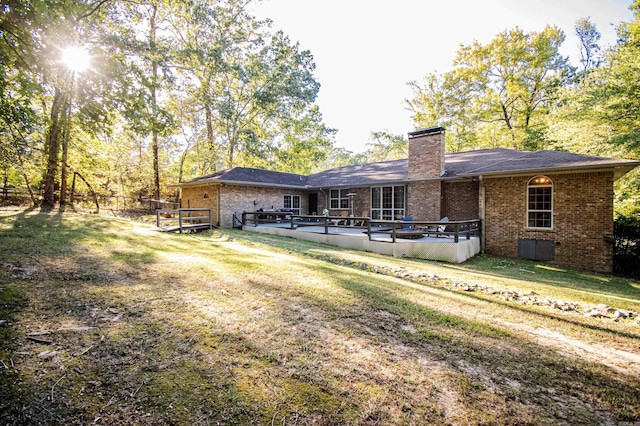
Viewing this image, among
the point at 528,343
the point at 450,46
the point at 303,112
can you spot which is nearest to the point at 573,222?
the point at 528,343

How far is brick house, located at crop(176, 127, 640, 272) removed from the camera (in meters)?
9.99

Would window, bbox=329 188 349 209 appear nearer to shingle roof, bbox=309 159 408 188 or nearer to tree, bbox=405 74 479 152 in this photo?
shingle roof, bbox=309 159 408 188

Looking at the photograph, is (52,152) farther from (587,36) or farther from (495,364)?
(587,36)

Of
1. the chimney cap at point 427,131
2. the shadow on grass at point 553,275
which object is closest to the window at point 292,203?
the chimney cap at point 427,131

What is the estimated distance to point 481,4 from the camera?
35.5ft

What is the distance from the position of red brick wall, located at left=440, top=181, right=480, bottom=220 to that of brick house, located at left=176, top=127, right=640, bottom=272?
0.13 feet

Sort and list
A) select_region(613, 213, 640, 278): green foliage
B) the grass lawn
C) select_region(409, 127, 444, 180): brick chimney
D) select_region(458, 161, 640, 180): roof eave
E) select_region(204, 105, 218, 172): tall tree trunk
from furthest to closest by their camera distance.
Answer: select_region(204, 105, 218, 172): tall tree trunk → select_region(409, 127, 444, 180): brick chimney → select_region(613, 213, 640, 278): green foliage → select_region(458, 161, 640, 180): roof eave → the grass lawn

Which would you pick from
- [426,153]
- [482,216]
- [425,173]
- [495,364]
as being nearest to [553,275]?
[482,216]

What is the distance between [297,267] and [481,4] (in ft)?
39.7

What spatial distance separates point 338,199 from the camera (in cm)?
1822

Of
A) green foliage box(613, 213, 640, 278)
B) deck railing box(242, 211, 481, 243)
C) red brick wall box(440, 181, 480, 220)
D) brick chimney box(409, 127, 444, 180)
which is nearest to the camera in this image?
green foliage box(613, 213, 640, 278)

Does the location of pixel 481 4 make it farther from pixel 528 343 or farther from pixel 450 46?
pixel 450 46

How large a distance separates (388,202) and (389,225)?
343cm

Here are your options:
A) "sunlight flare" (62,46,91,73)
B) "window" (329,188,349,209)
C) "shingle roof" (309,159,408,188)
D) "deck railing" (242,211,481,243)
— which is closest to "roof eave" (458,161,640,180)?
"deck railing" (242,211,481,243)
